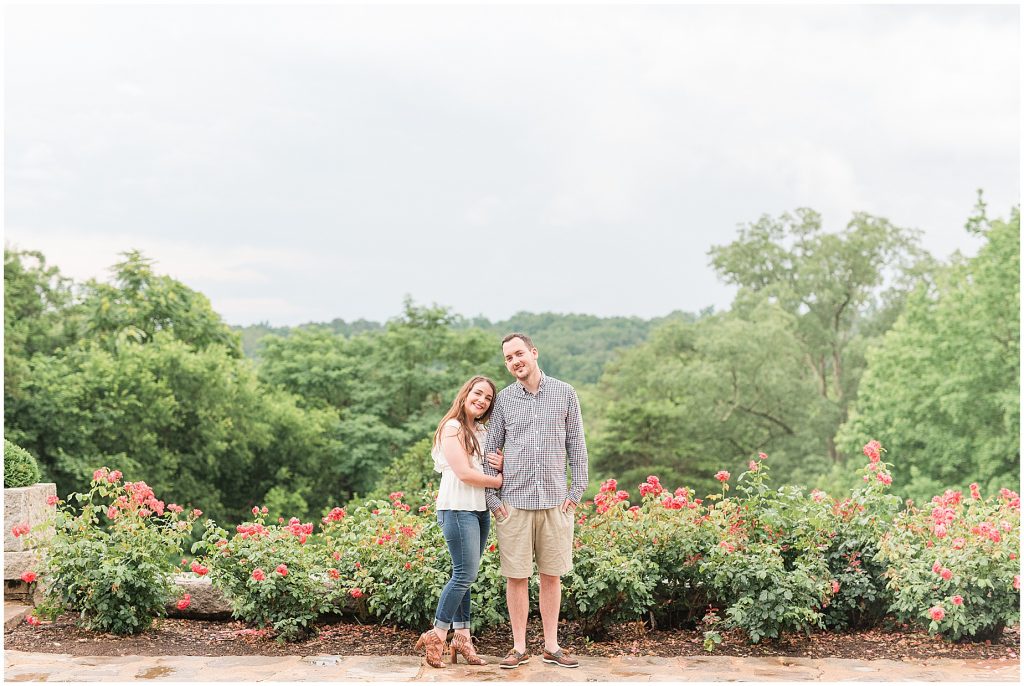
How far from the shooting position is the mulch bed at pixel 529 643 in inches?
185

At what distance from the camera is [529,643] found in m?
4.87

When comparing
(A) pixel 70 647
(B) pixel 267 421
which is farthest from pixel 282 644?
(B) pixel 267 421

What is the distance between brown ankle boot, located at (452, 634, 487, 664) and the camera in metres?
4.43

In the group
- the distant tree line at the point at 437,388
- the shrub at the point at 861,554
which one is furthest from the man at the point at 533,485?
the distant tree line at the point at 437,388

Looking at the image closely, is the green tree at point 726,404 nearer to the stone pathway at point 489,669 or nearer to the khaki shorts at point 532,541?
the stone pathway at point 489,669

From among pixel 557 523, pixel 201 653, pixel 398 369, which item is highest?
pixel 398 369

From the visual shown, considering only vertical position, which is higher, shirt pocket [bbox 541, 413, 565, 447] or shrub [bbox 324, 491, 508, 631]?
shirt pocket [bbox 541, 413, 565, 447]

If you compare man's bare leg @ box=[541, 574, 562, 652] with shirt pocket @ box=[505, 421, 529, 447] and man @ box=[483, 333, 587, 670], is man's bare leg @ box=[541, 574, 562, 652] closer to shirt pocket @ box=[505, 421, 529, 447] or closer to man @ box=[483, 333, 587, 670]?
man @ box=[483, 333, 587, 670]

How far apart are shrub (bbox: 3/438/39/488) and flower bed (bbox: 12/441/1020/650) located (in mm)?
826

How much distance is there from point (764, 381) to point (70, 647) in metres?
24.3

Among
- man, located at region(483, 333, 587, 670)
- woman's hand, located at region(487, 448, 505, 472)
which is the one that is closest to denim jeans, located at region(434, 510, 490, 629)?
man, located at region(483, 333, 587, 670)

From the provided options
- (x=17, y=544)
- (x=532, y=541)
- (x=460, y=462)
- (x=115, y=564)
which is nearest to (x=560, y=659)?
(x=532, y=541)

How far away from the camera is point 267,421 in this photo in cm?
2008

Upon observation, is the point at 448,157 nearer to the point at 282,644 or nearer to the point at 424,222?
the point at 424,222
